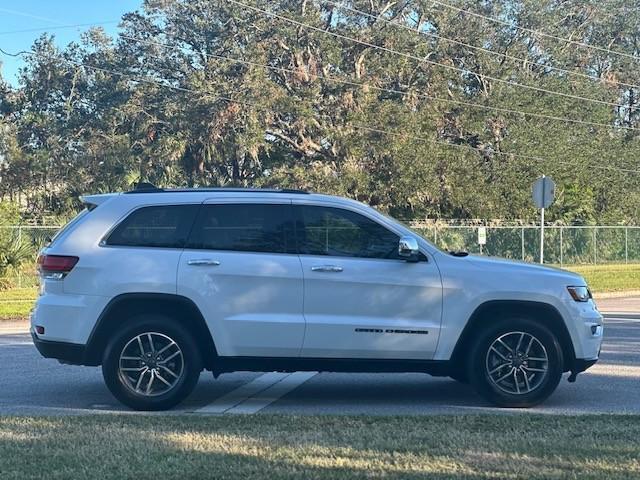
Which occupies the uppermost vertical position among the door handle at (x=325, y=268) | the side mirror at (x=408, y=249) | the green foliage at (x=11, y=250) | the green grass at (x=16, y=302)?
the side mirror at (x=408, y=249)

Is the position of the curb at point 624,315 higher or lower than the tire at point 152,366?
lower

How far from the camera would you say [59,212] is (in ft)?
131

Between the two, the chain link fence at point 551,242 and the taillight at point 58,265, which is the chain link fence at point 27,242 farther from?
the taillight at point 58,265

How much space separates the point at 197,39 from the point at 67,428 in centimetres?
3633

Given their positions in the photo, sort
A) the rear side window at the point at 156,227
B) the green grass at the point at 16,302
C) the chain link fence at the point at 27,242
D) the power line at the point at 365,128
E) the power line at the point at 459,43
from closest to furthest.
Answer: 1. the rear side window at the point at 156,227
2. the green grass at the point at 16,302
3. the chain link fence at the point at 27,242
4. the power line at the point at 365,128
5. the power line at the point at 459,43

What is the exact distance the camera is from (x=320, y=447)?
228 inches

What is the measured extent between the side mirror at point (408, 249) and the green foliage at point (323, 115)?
28.3 meters

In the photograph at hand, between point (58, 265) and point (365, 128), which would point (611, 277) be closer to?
point (365, 128)

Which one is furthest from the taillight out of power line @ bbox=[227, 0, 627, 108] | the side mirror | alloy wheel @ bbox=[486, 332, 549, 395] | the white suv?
power line @ bbox=[227, 0, 627, 108]

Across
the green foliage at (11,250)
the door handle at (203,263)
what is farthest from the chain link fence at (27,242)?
the door handle at (203,263)

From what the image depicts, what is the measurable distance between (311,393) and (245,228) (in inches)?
74.0

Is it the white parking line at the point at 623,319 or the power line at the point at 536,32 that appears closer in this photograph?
the white parking line at the point at 623,319

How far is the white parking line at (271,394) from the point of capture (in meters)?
7.53

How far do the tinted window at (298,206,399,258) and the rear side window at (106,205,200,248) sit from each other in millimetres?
1031
